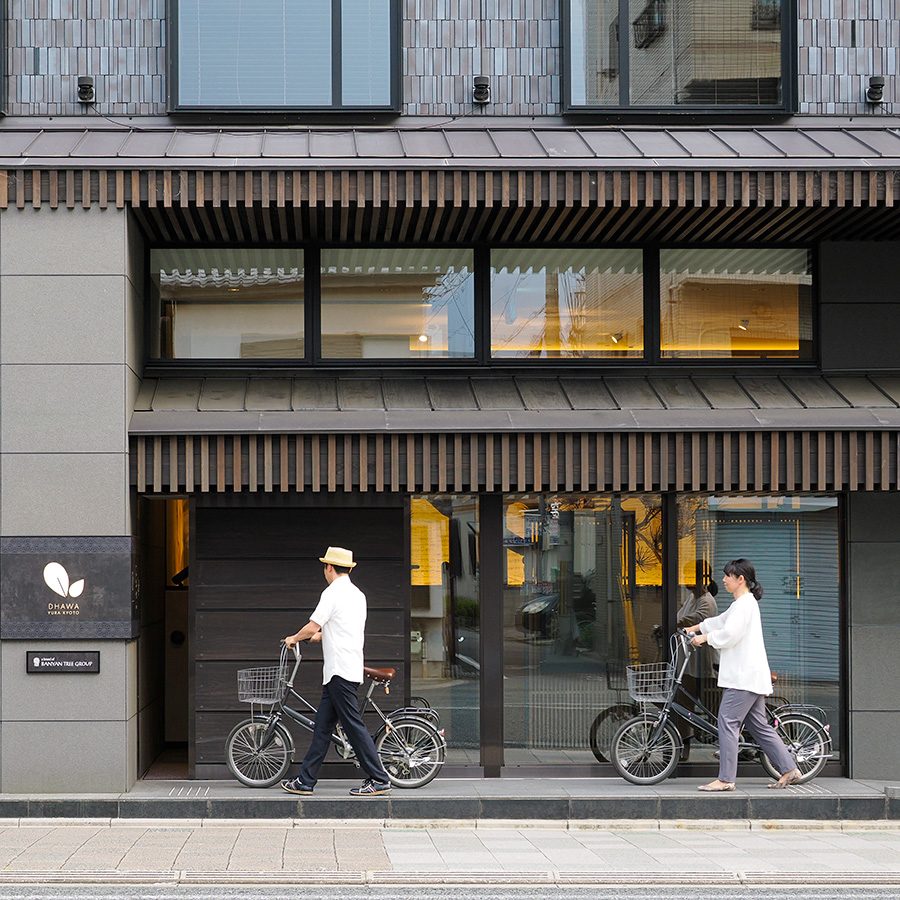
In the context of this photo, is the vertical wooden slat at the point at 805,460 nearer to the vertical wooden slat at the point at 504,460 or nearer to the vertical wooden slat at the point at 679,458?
the vertical wooden slat at the point at 679,458

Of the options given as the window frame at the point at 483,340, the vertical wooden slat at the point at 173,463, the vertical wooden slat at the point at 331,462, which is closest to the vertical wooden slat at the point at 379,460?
the vertical wooden slat at the point at 331,462

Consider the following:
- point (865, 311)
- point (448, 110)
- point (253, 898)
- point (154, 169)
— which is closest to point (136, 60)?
point (154, 169)

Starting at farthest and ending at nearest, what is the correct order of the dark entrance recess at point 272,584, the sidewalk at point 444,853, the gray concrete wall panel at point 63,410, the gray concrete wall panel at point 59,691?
the dark entrance recess at point 272,584
the gray concrete wall panel at point 63,410
the gray concrete wall panel at point 59,691
the sidewalk at point 444,853

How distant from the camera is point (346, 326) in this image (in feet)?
43.4

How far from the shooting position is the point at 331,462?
1188 cm

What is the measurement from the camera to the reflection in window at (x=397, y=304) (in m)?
13.2

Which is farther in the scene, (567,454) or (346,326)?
(346,326)

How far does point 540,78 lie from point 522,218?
187 cm

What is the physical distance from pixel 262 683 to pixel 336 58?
20.5ft

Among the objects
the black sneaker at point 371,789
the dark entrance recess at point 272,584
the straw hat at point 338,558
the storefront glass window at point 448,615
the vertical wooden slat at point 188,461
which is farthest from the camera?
the storefront glass window at point 448,615

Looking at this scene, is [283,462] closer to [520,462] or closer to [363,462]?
[363,462]

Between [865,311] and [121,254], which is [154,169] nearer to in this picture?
[121,254]

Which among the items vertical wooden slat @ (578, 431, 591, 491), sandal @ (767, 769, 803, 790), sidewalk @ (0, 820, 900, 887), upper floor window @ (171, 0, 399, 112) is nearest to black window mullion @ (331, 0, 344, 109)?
upper floor window @ (171, 0, 399, 112)

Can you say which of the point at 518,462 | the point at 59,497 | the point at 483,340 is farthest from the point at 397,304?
the point at 59,497
